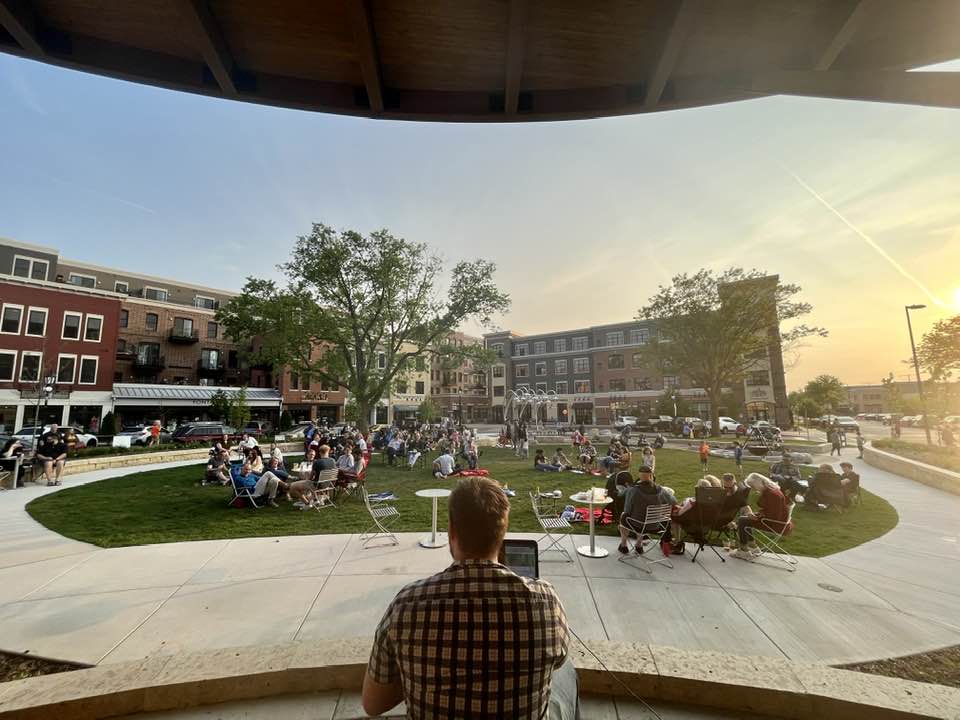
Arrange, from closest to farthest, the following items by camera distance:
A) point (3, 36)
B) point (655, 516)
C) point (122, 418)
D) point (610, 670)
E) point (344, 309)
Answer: point (610, 670) < point (3, 36) < point (655, 516) < point (344, 309) < point (122, 418)

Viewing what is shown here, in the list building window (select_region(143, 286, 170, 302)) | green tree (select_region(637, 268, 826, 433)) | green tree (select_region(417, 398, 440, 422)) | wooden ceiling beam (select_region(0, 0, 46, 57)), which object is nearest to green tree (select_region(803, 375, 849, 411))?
green tree (select_region(637, 268, 826, 433))

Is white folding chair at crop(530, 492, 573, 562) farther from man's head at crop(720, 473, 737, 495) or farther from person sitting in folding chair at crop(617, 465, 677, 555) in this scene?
man's head at crop(720, 473, 737, 495)

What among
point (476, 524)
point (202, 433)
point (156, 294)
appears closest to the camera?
point (476, 524)

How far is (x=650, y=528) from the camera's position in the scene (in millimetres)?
6598

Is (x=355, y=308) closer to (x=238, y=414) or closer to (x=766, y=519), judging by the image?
(x=238, y=414)

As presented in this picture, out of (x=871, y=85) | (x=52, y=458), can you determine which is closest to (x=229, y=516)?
(x=52, y=458)

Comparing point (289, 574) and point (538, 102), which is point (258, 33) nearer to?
point (538, 102)

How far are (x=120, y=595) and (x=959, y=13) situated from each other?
9910mm

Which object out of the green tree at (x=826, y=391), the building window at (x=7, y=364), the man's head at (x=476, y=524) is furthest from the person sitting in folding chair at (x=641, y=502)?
the green tree at (x=826, y=391)

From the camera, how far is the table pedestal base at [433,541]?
6.91 m

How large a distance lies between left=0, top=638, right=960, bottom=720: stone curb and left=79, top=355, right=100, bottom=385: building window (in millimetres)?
39438

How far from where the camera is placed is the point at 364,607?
473cm

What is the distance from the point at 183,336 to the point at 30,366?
10703mm

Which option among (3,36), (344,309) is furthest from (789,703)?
(344,309)
